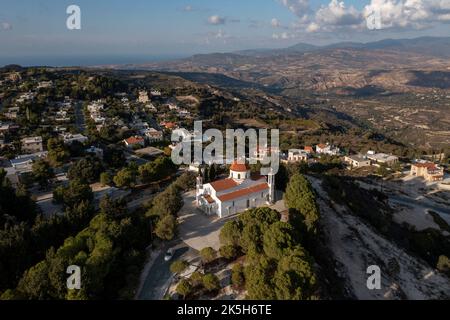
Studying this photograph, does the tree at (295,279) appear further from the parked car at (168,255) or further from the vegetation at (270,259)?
the parked car at (168,255)

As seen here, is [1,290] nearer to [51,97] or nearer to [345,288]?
[345,288]

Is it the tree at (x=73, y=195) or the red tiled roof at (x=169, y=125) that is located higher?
the red tiled roof at (x=169, y=125)

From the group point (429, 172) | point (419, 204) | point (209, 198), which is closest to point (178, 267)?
point (209, 198)

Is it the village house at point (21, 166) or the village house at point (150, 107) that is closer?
the village house at point (21, 166)

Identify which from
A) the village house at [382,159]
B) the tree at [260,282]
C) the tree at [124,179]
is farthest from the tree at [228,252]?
the village house at [382,159]

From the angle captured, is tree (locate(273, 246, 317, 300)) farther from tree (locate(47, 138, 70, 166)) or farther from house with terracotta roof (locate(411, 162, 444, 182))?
house with terracotta roof (locate(411, 162, 444, 182))
